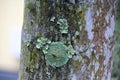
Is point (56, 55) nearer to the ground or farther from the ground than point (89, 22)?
nearer to the ground

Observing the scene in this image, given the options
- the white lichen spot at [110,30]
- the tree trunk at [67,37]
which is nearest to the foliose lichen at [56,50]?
the tree trunk at [67,37]

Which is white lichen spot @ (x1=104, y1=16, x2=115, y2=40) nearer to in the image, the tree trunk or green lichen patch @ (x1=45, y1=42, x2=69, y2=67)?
the tree trunk

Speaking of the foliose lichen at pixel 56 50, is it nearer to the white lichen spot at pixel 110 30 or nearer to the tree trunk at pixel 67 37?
the tree trunk at pixel 67 37

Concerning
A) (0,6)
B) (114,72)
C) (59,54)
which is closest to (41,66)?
(59,54)

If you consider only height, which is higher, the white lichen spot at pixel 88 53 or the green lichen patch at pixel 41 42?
the green lichen patch at pixel 41 42

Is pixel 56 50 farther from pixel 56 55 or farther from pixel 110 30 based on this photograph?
pixel 110 30

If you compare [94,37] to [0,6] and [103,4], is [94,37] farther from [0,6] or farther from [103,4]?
[0,6]

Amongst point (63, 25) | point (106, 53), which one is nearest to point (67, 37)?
point (63, 25)
